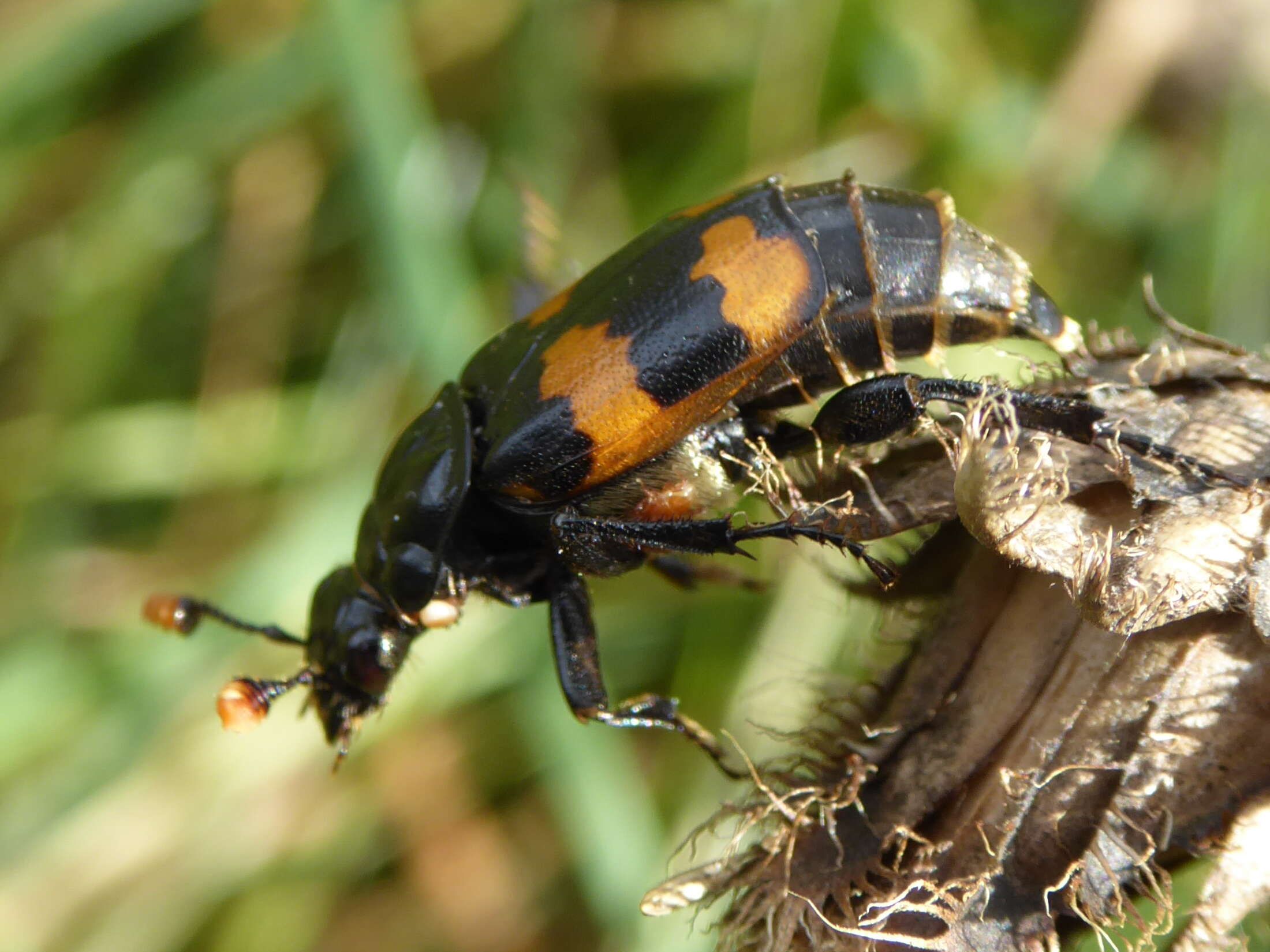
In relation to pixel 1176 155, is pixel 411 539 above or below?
above

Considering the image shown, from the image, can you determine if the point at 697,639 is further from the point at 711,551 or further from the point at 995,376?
the point at 995,376

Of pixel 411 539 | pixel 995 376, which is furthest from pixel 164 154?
pixel 995 376

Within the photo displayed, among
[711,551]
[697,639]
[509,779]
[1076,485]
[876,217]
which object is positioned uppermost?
[876,217]

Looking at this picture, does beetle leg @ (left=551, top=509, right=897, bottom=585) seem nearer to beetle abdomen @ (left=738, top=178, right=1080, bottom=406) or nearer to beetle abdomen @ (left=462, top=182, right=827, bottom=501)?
beetle abdomen @ (left=462, top=182, right=827, bottom=501)

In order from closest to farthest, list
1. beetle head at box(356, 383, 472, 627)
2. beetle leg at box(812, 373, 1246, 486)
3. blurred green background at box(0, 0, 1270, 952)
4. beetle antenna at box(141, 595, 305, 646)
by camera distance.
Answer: beetle leg at box(812, 373, 1246, 486), beetle head at box(356, 383, 472, 627), beetle antenna at box(141, 595, 305, 646), blurred green background at box(0, 0, 1270, 952)

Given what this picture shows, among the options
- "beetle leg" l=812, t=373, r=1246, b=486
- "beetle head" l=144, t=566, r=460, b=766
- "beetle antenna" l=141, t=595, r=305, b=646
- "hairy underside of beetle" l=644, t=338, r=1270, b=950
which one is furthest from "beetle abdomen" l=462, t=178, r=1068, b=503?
"beetle antenna" l=141, t=595, r=305, b=646

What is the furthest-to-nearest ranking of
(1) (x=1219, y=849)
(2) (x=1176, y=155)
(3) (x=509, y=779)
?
(2) (x=1176, y=155) → (3) (x=509, y=779) → (1) (x=1219, y=849)

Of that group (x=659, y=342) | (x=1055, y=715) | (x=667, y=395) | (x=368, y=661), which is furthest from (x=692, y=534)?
(x=368, y=661)
